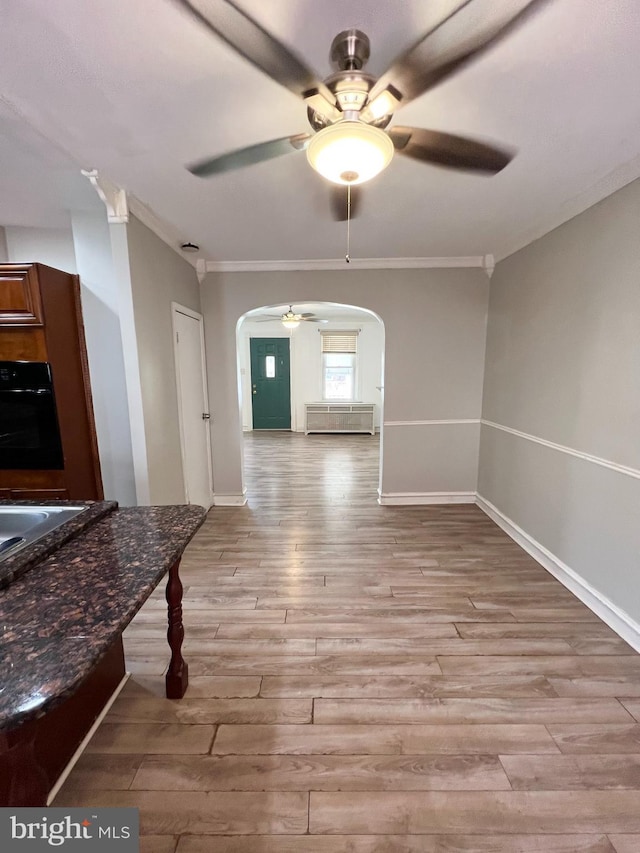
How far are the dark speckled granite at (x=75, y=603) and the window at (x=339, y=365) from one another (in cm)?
680

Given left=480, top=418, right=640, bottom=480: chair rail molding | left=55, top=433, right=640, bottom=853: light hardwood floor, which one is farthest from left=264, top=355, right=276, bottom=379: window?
left=55, top=433, right=640, bottom=853: light hardwood floor

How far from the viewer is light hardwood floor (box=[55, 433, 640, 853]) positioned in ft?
3.96

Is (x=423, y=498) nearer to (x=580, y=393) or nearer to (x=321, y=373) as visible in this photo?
(x=580, y=393)

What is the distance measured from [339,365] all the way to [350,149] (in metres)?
6.77

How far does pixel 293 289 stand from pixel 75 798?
12.0 ft

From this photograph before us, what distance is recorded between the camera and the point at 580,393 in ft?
7.80

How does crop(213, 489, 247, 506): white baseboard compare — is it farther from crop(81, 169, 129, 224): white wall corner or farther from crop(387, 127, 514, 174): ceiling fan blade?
crop(387, 127, 514, 174): ceiling fan blade

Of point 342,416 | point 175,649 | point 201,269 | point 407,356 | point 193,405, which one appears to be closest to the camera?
point 175,649

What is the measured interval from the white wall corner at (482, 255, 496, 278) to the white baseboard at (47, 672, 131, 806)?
4.18 m

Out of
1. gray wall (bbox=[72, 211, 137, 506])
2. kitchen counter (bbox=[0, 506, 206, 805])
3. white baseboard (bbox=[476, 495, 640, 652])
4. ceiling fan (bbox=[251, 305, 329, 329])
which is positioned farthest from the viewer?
ceiling fan (bbox=[251, 305, 329, 329])

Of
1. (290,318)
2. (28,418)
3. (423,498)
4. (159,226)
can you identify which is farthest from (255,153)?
(290,318)

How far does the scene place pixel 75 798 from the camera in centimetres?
126

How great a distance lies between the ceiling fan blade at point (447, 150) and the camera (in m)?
1.43

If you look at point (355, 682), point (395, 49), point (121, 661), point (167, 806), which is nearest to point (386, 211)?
point (395, 49)
